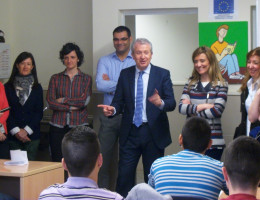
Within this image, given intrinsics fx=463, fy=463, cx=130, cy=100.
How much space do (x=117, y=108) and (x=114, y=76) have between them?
0.81m

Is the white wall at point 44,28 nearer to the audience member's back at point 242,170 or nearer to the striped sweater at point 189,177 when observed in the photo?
the striped sweater at point 189,177

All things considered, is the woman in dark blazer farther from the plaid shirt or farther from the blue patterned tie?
the blue patterned tie


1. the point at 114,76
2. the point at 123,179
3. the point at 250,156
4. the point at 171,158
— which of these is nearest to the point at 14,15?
the point at 114,76

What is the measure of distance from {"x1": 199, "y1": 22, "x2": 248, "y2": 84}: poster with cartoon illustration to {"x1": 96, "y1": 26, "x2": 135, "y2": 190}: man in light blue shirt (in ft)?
3.15

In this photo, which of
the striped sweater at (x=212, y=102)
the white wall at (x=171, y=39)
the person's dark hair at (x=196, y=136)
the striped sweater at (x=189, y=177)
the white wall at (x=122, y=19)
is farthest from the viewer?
the white wall at (x=171, y=39)

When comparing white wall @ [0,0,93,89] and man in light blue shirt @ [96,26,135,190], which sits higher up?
white wall @ [0,0,93,89]

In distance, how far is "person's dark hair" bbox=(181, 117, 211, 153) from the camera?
9.42 feet

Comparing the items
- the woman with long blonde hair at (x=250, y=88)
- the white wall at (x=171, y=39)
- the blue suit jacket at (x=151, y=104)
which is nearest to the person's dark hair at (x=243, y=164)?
the woman with long blonde hair at (x=250, y=88)

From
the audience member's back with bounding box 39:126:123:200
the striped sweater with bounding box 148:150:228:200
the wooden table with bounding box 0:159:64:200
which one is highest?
the audience member's back with bounding box 39:126:123:200

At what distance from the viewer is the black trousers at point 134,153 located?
173 inches

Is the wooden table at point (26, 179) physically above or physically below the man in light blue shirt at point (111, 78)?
below

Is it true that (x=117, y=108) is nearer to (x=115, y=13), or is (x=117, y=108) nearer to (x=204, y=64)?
(x=204, y=64)

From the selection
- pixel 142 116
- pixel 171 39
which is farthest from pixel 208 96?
pixel 171 39

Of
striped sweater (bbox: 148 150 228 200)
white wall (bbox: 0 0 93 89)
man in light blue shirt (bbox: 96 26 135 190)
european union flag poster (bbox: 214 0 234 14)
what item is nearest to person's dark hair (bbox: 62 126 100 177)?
striped sweater (bbox: 148 150 228 200)
